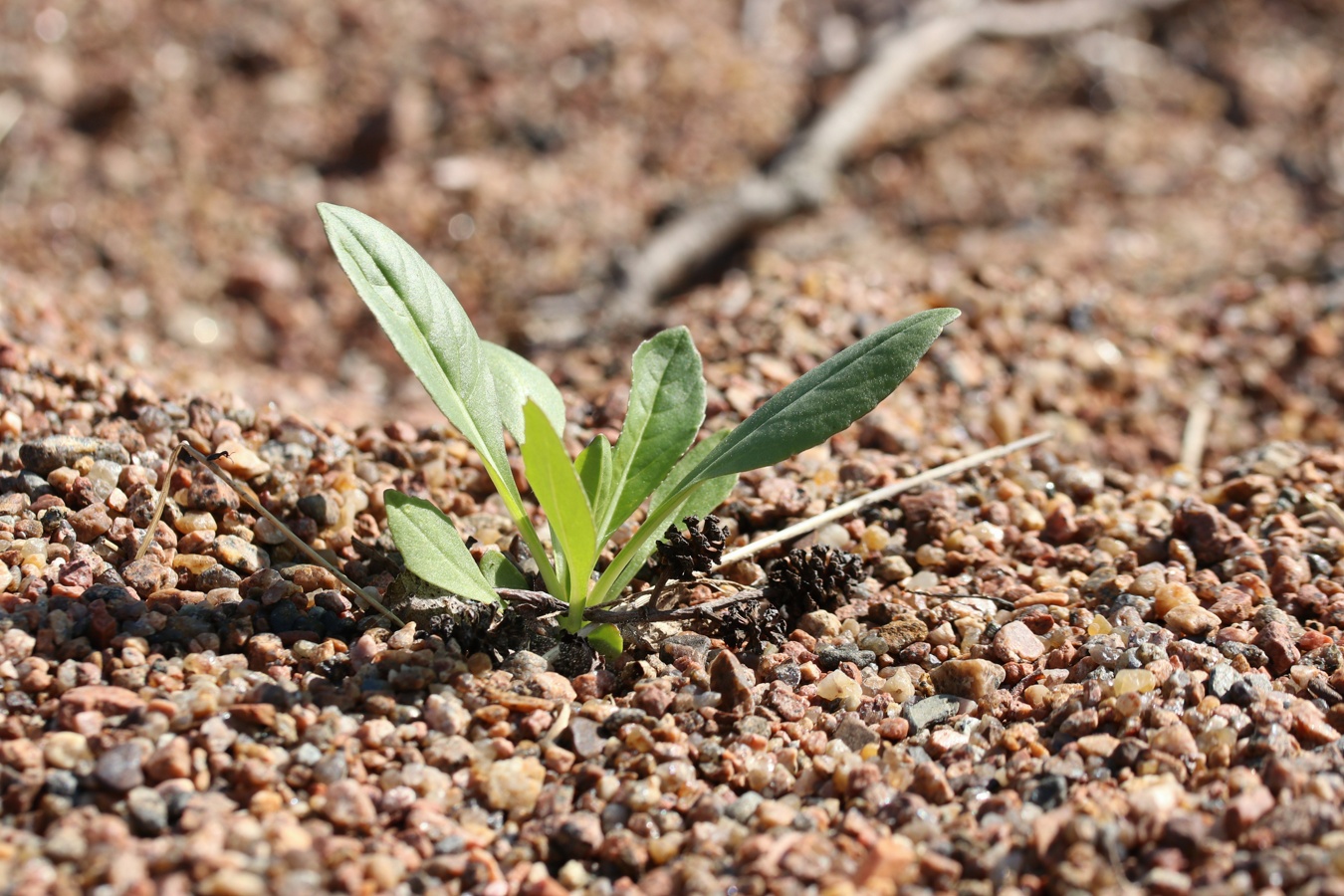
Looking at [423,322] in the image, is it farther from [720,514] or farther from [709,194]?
[709,194]

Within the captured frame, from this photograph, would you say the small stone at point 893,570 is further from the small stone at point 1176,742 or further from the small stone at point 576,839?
the small stone at point 576,839

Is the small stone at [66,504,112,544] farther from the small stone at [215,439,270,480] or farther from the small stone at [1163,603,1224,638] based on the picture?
the small stone at [1163,603,1224,638]

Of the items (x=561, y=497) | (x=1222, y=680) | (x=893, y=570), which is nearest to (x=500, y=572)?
(x=561, y=497)

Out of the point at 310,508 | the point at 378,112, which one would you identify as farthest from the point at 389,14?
the point at 310,508

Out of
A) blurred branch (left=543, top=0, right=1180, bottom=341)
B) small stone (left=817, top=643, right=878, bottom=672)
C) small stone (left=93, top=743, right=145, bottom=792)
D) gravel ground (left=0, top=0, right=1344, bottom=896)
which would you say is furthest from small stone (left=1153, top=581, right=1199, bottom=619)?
blurred branch (left=543, top=0, right=1180, bottom=341)

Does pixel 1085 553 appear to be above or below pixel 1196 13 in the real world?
below

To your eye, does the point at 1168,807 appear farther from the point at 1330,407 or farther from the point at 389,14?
the point at 389,14
